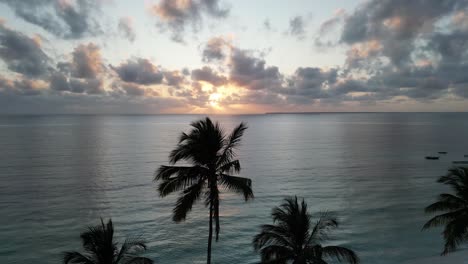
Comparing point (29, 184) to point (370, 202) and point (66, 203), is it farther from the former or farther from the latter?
point (370, 202)

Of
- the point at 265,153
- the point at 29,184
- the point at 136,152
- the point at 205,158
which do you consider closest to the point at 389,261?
the point at 205,158

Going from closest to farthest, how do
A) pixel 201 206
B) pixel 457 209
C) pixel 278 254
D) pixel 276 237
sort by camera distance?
pixel 278 254 < pixel 276 237 < pixel 457 209 < pixel 201 206

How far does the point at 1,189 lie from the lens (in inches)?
2405

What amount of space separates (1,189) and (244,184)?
205 feet

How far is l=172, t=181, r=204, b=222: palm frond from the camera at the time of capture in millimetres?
16641

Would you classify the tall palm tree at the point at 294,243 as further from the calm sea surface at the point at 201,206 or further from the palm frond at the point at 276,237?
the calm sea surface at the point at 201,206

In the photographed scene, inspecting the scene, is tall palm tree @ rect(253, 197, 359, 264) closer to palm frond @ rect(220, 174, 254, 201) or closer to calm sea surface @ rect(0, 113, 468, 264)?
palm frond @ rect(220, 174, 254, 201)

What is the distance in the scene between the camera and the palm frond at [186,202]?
16.6 metres

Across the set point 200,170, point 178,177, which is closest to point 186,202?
point 178,177

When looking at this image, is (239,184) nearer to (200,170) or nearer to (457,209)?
(200,170)

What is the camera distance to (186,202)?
16.9 m

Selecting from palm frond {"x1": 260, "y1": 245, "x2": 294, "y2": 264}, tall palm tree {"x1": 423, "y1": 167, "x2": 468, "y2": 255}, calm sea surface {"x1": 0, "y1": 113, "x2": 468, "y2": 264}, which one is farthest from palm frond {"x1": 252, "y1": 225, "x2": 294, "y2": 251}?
calm sea surface {"x1": 0, "y1": 113, "x2": 468, "y2": 264}

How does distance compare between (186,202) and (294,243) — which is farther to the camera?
(186,202)

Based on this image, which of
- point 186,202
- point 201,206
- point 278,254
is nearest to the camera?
point 278,254
